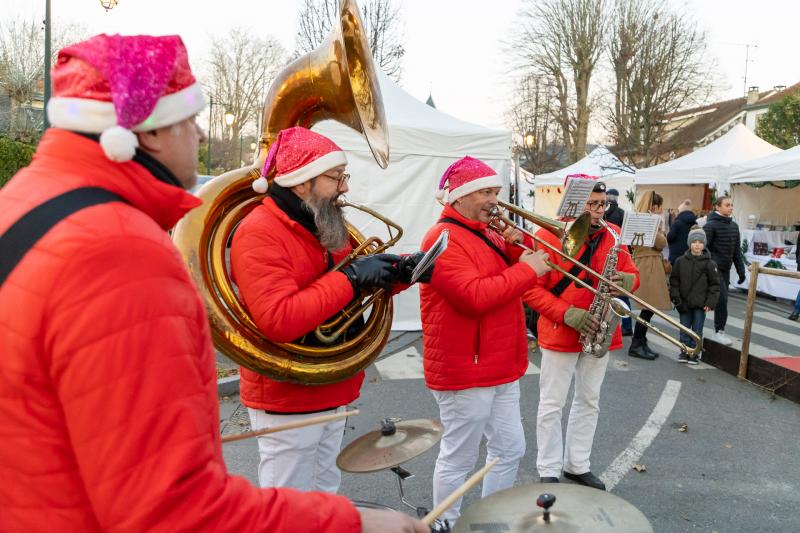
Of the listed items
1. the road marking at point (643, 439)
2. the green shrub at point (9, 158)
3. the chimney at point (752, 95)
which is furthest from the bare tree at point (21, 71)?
the chimney at point (752, 95)

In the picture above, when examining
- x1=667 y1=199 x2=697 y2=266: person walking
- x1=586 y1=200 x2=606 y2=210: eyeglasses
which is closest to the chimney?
x1=667 y1=199 x2=697 y2=266: person walking

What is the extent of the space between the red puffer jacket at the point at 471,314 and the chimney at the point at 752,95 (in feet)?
169

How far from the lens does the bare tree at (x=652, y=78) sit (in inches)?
1012

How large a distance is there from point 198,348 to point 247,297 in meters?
1.26

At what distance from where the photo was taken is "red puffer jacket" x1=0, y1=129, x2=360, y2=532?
0.94 meters

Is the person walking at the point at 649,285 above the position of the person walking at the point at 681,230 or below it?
below

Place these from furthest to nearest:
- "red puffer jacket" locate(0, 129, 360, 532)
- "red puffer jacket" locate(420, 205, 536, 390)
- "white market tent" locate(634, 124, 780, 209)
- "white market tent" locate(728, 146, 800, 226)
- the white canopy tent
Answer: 1. the white canopy tent
2. "white market tent" locate(728, 146, 800, 226)
3. "white market tent" locate(634, 124, 780, 209)
4. "red puffer jacket" locate(420, 205, 536, 390)
5. "red puffer jacket" locate(0, 129, 360, 532)

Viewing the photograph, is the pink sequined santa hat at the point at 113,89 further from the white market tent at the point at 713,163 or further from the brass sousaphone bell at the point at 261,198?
the white market tent at the point at 713,163

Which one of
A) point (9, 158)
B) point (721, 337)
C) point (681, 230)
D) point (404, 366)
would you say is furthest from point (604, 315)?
point (9, 158)

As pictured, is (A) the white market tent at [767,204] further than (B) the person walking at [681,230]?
Yes

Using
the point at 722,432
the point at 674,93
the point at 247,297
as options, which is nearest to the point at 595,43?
the point at 674,93

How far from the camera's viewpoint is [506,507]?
1.71 meters

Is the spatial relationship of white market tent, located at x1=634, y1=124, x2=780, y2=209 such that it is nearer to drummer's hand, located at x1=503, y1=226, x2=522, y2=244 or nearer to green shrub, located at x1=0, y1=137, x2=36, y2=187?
drummer's hand, located at x1=503, y1=226, x2=522, y2=244

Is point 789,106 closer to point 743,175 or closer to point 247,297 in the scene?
point 743,175
